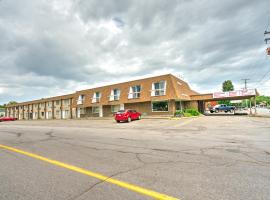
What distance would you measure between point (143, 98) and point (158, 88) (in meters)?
3.11

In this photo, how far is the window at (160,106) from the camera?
1119 inches

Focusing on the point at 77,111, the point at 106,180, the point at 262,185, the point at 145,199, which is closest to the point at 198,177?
the point at 262,185

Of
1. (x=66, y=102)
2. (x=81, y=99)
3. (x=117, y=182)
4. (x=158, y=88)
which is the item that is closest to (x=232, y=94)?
(x=158, y=88)

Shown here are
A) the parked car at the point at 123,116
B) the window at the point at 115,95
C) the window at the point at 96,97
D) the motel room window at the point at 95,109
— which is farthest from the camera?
the motel room window at the point at 95,109

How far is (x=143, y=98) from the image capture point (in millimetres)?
29094

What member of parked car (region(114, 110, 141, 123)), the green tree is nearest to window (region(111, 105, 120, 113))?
parked car (region(114, 110, 141, 123))

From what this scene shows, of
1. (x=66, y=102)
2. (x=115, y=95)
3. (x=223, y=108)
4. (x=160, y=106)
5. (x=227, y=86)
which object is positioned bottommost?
(x=223, y=108)

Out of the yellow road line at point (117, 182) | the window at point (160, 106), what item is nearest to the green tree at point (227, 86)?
the window at point (160, 106)

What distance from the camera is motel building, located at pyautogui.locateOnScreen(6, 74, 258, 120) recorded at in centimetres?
2745

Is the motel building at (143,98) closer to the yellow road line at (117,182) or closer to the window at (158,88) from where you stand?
the window at (158,88)

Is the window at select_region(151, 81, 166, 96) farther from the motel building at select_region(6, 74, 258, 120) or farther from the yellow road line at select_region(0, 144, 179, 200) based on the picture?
the yellow road line at select_region(0, 144, 179, 200)

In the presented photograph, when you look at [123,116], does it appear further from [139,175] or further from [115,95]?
[139,175]

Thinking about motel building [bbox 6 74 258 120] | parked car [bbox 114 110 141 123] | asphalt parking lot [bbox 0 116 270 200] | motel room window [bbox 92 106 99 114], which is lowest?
asphalt parking lot [bbox 0 116 270 200]

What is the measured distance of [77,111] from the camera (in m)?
43.4
